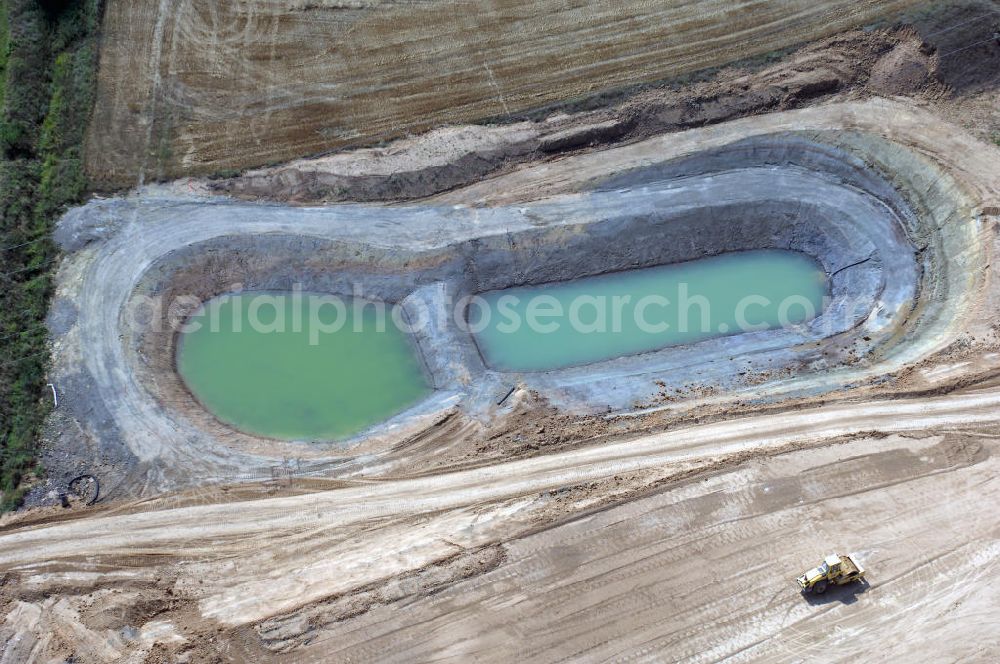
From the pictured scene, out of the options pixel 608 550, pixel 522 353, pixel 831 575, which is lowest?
pixel 831 575

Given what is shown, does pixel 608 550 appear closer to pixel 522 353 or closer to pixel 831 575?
pixel 831 575

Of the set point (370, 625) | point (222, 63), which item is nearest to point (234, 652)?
point (370, 625)

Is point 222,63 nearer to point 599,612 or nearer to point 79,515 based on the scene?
point 79,515

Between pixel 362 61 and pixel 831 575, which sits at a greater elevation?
pixel 362 61

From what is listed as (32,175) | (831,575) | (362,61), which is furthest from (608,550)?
(32,175)

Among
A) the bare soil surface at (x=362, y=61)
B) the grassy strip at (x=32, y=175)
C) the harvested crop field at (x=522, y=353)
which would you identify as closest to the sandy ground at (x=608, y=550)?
the harvested crop field at (x=522, y=353)

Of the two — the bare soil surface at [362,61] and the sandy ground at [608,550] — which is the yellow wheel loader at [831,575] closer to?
the sandy ground at [608,550]

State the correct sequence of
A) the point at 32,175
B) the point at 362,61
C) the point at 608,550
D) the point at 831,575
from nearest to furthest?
the point at 831,575, the point at 608,550, the point at 32,175, the point at 362,61
